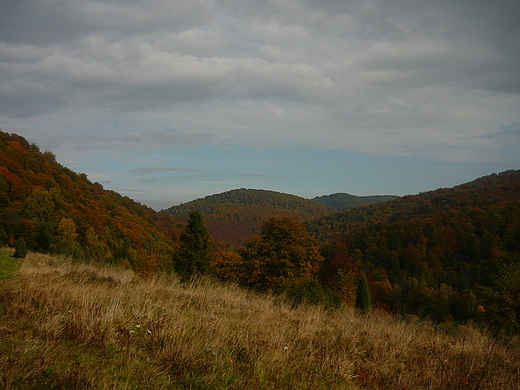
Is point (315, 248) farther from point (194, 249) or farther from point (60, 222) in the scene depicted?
point (60, 222)

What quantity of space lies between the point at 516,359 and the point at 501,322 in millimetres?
18183

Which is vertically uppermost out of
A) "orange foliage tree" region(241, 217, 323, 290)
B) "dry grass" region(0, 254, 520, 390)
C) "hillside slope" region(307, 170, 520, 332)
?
"dry grass" region(0, 254, 520, 390)

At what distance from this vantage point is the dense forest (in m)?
26.9

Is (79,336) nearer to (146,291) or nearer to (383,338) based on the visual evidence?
(146,291)

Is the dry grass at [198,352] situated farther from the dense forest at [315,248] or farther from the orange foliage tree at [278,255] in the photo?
the orange foliage tree at [278,255]

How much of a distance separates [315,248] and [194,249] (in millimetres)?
12072

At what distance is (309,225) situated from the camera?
176000 mm

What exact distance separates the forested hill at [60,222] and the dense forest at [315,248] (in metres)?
0.22

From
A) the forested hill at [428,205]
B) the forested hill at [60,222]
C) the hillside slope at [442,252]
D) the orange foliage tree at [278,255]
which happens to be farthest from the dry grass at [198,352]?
the forested hill at [428,205]

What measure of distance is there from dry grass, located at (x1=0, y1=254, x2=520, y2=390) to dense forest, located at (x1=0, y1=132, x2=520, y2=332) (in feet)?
10.8

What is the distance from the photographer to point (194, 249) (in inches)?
1118

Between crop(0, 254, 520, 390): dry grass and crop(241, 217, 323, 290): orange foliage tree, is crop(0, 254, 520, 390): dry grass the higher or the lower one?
the higher one

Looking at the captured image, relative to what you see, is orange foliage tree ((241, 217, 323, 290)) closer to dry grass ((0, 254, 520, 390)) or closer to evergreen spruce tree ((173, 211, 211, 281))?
evergreen spruce tree ((173, 211, 211, 281))

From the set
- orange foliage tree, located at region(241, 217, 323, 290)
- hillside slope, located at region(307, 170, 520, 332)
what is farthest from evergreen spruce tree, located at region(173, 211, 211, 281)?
hillside slope, located at region(307, 170, 520, 332)
